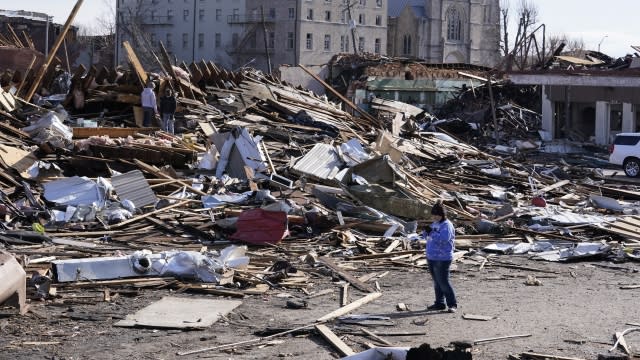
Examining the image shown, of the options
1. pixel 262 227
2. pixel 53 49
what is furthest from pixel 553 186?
pixel 53 49

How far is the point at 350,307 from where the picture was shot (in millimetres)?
10945

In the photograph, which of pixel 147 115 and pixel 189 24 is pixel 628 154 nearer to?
pixel 147 115

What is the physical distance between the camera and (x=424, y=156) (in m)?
25.8

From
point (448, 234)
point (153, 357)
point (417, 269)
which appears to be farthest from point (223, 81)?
point (153, 357)

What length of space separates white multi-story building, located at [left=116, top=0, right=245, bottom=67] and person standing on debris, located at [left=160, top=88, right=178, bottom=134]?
71.2 metres

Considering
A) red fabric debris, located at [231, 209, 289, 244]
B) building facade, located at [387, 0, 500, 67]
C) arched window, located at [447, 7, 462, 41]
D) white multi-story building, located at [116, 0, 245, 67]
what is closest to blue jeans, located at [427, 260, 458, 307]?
red fabric debris, located at [231, 209, 289, 244]

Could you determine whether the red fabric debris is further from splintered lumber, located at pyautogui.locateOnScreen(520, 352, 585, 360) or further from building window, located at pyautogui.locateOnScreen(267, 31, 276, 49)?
building window, located at pyautogui.locateOnScreen(267, 31, 276, 49)

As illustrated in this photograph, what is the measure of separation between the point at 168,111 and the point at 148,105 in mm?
667

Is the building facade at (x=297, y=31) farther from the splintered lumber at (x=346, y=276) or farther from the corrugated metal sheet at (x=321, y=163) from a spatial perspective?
the splintered lumber at (x=346, y=276)

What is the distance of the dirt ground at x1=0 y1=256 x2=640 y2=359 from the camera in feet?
29.8

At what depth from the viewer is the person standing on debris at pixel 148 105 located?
77.4 ft

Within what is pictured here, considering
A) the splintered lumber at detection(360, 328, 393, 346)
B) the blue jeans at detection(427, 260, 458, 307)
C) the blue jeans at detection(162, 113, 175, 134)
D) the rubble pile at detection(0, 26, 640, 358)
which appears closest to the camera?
the splintered lumber at detection(360, 328, 393, 346)

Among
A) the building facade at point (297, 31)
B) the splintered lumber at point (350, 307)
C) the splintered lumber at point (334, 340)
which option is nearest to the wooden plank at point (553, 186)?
the splintered lumber at point (350, 307)

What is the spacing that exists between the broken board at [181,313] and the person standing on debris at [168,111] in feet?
40.7
